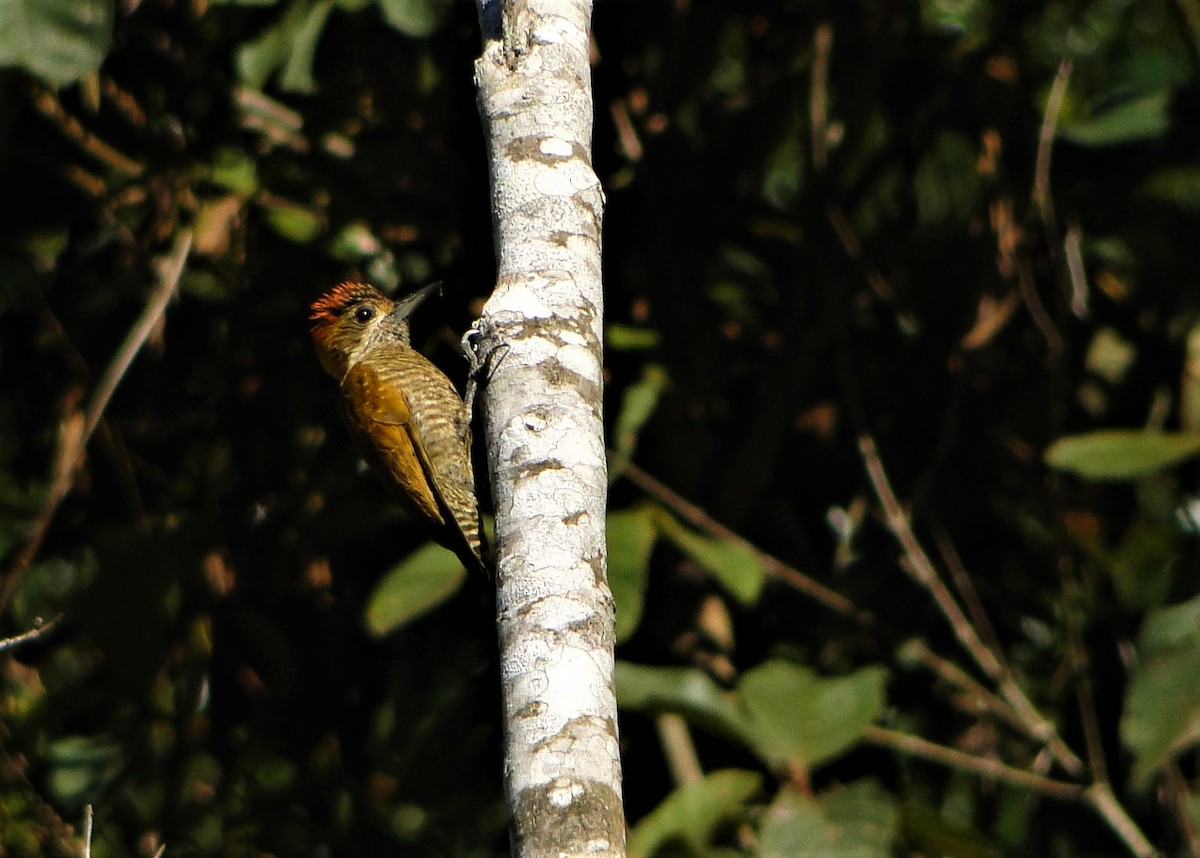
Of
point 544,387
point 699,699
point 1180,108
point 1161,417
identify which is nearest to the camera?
point 544,387

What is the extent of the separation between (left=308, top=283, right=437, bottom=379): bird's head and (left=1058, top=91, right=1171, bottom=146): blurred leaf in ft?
5.93

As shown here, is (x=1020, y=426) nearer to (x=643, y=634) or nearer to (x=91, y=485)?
(x=643, y=634)

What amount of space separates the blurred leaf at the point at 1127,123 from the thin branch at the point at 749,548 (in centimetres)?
137

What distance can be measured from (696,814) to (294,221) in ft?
6.11

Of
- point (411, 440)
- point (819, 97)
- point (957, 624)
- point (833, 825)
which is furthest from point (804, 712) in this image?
point (819, 97)

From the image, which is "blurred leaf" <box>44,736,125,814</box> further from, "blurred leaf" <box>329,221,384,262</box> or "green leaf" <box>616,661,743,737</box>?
"green leaf" <box>616,661,743,737</box>

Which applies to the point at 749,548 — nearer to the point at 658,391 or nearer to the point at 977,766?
the point at 658,391

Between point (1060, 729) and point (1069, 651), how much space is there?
0.23 metres

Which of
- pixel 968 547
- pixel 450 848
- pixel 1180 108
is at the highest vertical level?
pixel 1180 108

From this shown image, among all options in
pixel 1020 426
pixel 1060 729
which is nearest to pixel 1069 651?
pixel 1060 729

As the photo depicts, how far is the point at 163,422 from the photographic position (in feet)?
16.1

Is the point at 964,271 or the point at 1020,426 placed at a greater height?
the point at 964,271

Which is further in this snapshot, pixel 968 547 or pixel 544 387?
pixel 968 547

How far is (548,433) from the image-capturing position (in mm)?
2293
